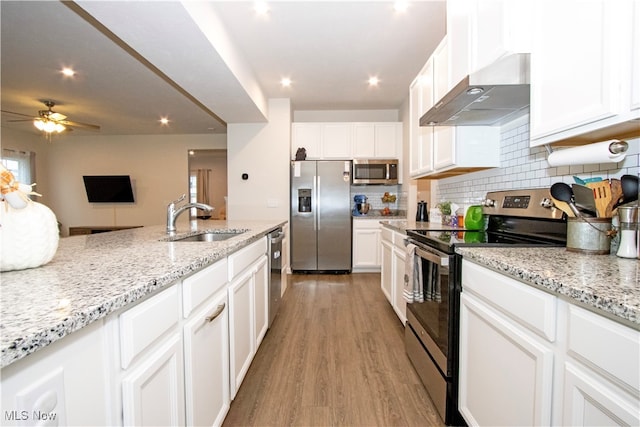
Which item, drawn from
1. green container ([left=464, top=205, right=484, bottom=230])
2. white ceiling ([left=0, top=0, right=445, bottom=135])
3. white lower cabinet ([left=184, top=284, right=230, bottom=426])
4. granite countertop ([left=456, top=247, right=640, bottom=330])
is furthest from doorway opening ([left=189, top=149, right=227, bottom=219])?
granite countertop ([left=456, top=247, right=640, bottom=330])

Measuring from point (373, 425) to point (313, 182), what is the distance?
3.14 m

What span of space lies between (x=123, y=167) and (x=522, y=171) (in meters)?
7.07

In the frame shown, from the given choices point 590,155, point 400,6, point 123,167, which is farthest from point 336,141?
point 123,167

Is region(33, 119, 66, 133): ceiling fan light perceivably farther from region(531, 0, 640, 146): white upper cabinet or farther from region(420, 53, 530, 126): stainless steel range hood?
region(531, 0, 640, 146): white upper cabinet

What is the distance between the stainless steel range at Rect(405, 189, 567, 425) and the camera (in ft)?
4.22

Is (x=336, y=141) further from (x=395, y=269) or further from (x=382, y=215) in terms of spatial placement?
(x=395, y=269)

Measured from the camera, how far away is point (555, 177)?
4.79ft

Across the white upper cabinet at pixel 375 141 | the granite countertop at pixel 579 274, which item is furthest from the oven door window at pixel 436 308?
the white upper cabinet at pixel 375 141

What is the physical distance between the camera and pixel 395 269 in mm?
2379

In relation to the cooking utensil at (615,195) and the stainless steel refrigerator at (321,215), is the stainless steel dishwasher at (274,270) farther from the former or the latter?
the cooking utensil at (615,195)

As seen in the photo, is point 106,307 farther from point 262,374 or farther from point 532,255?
point 262,374

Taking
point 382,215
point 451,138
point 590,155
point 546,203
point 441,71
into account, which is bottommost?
point 382,215

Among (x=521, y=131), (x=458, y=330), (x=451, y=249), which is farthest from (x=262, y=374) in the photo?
(x=521, y=131)

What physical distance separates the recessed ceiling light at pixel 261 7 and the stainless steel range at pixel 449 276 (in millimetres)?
2034
